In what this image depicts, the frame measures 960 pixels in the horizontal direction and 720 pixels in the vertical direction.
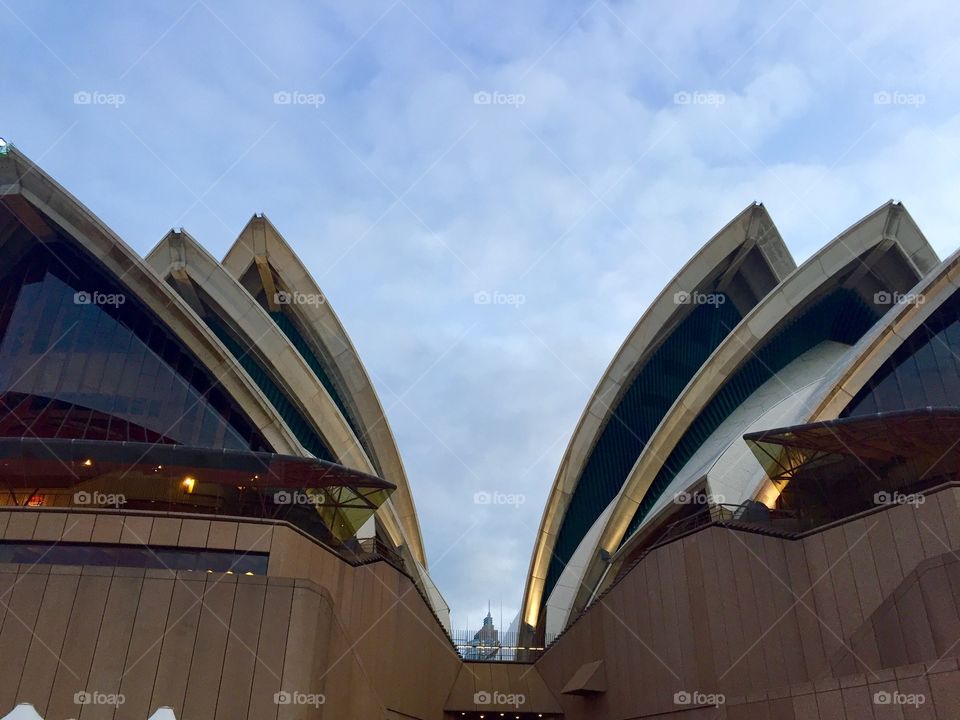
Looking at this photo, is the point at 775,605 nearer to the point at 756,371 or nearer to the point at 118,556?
the point at 118,556

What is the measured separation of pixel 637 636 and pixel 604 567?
32.1 ft

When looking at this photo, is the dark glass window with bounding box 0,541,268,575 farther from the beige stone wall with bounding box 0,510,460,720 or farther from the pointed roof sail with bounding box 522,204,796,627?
the pointed roof sail with bounding box 522,204,796,627

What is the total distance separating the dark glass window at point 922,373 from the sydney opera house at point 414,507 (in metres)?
0.06

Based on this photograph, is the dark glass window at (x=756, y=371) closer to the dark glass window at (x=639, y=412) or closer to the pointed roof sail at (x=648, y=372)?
the pointed roof sail at (x=648, y=372)

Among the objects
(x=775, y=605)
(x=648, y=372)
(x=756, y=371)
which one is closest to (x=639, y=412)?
(x=648, y=372)

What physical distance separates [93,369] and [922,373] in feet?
72.6

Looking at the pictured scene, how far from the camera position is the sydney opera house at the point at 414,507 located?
12.5 meters

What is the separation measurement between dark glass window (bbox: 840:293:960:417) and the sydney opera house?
0.06 meters

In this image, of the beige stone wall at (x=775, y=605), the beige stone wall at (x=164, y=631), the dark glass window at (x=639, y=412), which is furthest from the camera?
the dark glass window at (x=639, y=412)

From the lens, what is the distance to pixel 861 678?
10375 mm

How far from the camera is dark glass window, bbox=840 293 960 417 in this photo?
20.4 m

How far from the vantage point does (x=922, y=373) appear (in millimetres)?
20719

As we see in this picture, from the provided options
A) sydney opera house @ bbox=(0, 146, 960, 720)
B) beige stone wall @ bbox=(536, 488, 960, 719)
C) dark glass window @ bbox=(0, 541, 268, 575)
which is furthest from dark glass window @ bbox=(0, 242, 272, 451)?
beige stone wall @ bbox=(536, 488, 960, 719)

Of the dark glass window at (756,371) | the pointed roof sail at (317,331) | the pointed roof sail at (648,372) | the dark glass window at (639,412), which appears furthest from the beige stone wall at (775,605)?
the dark glass window at (639,412)
